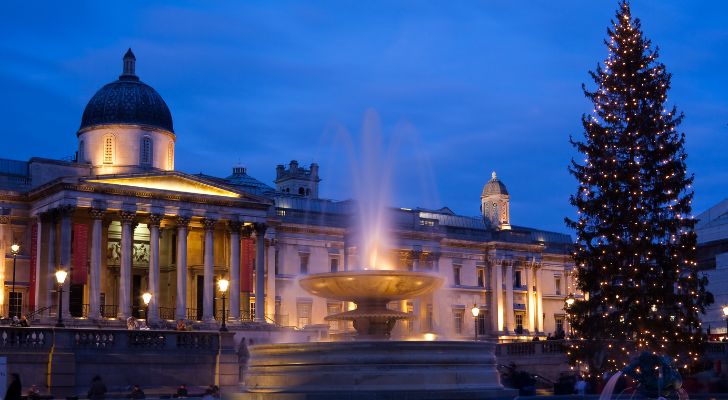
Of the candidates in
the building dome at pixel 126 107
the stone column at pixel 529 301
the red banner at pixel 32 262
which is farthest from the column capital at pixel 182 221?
the stone column at pixel 529 301

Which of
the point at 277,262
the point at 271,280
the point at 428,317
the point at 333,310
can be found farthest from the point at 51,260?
the point at 428,317

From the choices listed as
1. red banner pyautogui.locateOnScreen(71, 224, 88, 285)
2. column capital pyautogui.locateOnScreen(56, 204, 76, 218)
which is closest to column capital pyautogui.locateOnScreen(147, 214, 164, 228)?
red banner pyautogui.locateOnScreen(71, 224, 88, 285)

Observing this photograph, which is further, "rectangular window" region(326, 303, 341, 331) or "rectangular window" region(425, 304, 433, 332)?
"rectangular window" region(425, 304, 433, 332)

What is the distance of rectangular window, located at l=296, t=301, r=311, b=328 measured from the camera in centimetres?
7144

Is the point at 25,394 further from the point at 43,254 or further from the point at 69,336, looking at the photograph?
the point at 43,254

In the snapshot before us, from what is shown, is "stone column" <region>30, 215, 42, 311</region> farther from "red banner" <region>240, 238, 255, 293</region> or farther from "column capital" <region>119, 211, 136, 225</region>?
"red banner" <region>240, 238, 255, 293</region>

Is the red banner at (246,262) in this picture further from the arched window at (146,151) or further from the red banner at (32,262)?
the red banner at (32,262)

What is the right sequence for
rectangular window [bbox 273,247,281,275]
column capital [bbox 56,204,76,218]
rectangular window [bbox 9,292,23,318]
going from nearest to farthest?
column capital [bbox 56,204,76,218] < rectangular window [bbox 9,292,23,318] < rectangular window [bbox 273,247,281,275]

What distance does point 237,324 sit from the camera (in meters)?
60.4

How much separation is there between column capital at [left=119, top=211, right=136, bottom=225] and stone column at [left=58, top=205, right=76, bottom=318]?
→ 2916mm

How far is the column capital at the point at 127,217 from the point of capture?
58500 millimetres

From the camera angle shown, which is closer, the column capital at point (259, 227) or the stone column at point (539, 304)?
the column capital at point (259, 227)

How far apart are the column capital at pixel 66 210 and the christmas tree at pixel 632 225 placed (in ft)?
94.1

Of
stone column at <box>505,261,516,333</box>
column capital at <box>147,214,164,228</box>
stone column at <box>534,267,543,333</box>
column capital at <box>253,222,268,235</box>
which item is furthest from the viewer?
stone column at <box>534,267,543,333</box>
